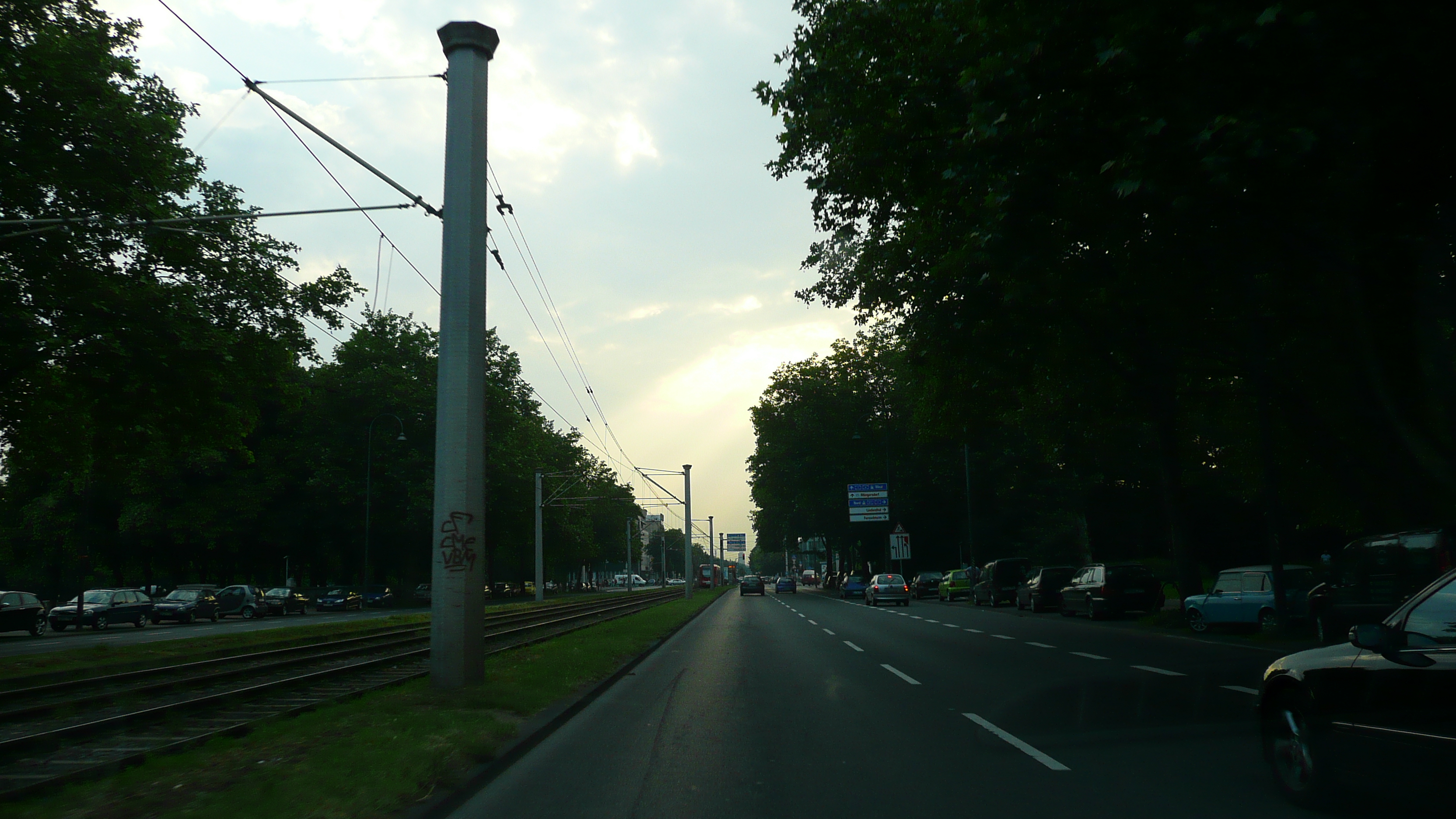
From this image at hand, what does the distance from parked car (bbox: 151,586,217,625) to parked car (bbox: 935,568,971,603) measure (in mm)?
31502

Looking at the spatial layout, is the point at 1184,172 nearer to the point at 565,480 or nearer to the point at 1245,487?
the point at 1245,487

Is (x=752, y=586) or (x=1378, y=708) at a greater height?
(x=1378, y=708)

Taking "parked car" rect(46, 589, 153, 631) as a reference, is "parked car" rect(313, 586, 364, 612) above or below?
below

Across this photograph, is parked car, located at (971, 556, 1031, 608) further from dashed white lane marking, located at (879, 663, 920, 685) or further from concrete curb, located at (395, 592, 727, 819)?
concrete curb, located at (395, 592, 727, 819)

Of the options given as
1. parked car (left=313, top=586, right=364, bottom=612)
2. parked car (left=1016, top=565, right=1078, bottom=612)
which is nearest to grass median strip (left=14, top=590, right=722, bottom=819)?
parked car (left=1016, top=565, right=1078, bottom=612)

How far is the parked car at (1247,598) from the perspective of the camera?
18.2m

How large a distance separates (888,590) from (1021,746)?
3253 centimetres

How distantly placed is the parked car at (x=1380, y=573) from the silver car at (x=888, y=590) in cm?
2491

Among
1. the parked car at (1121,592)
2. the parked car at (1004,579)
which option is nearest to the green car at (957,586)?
the parked car at (1004,579)

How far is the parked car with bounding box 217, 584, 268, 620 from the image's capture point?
42.3m

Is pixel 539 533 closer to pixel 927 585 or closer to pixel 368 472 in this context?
pixel 368 472

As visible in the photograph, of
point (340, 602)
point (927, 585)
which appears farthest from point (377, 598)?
point (927, 585)

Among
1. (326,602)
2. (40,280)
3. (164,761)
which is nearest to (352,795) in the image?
(164,761)

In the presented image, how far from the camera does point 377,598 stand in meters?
53.6
